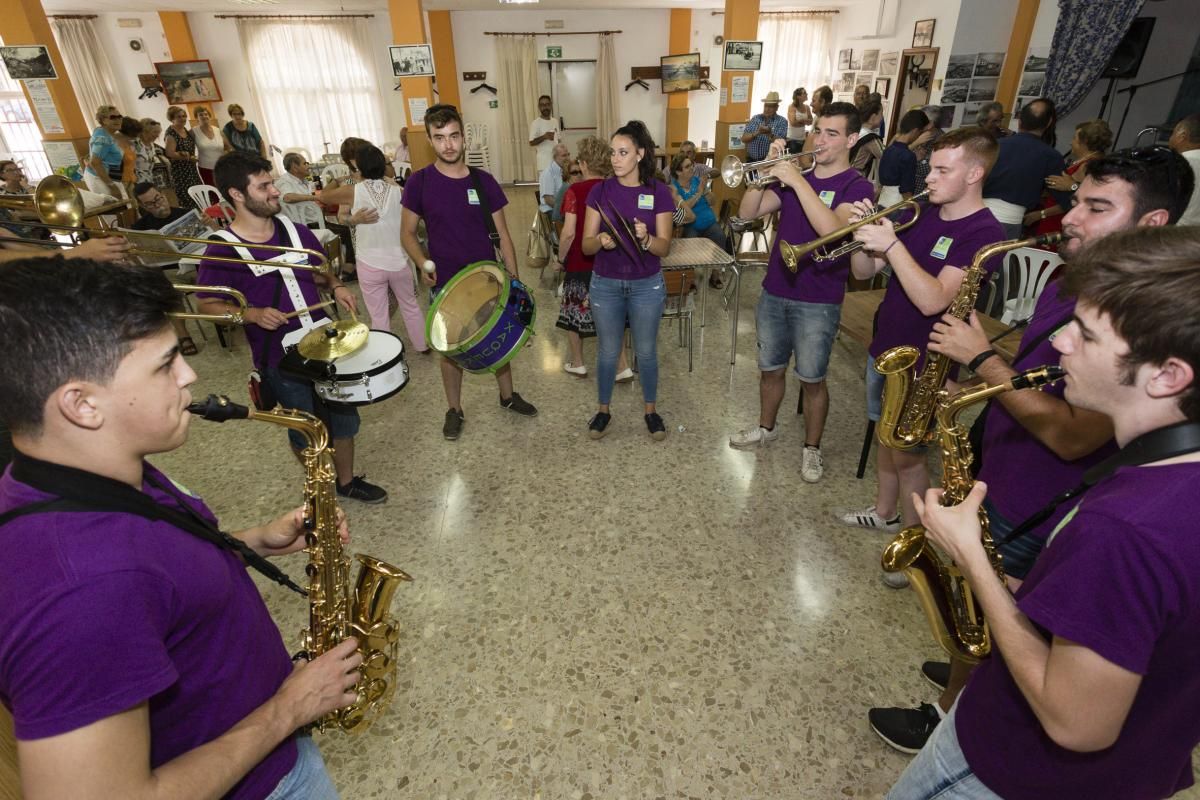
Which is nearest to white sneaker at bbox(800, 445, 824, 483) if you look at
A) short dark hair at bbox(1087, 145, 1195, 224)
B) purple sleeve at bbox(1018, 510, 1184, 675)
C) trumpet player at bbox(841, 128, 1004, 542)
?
trumpet player at bbox(841, 128, 1004, 542)

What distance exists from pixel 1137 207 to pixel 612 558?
2265mm

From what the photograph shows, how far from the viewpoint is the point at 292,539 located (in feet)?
4.76

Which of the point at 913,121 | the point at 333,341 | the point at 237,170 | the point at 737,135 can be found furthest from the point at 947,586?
the point at 737,135

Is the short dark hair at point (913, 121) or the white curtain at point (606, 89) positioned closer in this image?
the short dark hair at point (913, 121)

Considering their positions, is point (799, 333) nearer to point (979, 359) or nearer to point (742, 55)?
point (979, 359)

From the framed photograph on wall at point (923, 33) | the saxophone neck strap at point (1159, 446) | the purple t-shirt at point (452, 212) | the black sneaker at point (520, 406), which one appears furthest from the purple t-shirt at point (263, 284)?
the framed photograph on wall at point (923, 33)

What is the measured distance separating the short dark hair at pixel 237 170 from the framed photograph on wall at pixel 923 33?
9.93m

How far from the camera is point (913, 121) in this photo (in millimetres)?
5801

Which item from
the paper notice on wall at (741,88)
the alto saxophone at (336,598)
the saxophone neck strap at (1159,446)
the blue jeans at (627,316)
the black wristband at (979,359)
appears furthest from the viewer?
the paper notice on wall at (741,88)

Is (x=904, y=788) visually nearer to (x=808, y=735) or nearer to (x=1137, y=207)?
(x=808, y=735)

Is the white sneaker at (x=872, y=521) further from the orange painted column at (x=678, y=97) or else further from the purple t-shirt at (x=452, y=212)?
the orange painted column at (x=678, y=97)

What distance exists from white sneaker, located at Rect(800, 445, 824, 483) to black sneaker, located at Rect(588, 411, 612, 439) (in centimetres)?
122

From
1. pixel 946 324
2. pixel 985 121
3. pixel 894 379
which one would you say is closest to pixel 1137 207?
pixel 946 324

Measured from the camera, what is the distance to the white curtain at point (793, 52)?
12867mm
